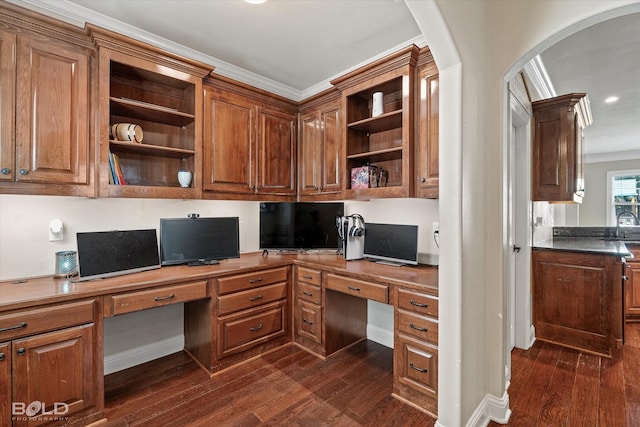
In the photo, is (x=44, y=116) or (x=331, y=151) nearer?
(x=44, y=116)

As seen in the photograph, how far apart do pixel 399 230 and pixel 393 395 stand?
4.14ft

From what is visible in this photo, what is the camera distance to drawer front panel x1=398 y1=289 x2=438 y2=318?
6.34 ft

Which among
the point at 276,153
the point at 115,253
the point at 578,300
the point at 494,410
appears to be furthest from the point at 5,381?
the point at 578,300

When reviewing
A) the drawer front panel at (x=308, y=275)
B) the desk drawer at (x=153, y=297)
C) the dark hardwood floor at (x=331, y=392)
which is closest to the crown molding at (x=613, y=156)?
the dark hardwood floor at (x=331, y=392)

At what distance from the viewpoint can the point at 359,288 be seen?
2.37 metres

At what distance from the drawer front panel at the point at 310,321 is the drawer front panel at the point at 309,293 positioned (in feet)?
0.21

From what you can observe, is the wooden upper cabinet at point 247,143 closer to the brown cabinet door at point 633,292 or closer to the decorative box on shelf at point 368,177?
the decorative box on shelf at point 368,177

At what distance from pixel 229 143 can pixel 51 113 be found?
4.11 ft

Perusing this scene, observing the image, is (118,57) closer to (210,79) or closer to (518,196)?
(210,79)

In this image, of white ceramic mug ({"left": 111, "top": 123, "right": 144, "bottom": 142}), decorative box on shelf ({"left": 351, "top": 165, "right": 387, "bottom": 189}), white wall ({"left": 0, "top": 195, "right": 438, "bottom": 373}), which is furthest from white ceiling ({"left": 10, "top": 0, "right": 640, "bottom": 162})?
white wall ({"left": 0, "top": 195, "right": 438, "bottom": 373})

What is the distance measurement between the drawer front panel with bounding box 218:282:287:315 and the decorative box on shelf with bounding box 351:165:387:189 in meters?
1.19

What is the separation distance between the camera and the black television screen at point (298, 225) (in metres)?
3.16

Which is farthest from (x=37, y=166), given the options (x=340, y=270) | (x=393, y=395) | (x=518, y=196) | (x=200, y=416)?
(x=518, y=196)

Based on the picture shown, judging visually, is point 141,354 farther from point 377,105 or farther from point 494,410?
point 377,105
